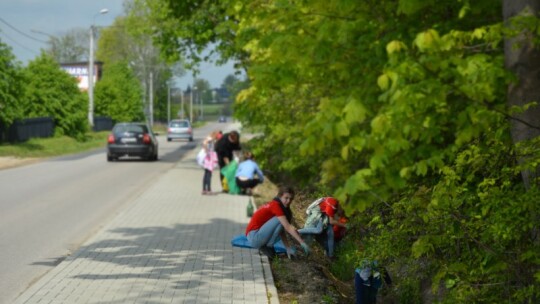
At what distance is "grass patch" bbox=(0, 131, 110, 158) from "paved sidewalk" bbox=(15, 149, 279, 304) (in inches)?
1021

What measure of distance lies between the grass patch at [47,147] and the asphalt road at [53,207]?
616 cm

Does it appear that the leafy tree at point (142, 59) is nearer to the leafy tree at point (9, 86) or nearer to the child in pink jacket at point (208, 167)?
the leafy tree at point (9, 86)

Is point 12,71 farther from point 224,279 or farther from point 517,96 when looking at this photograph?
point 517,96

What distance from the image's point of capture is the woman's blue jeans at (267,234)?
11523 millimetres

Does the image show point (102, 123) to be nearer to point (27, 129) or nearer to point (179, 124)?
point (179, 124)

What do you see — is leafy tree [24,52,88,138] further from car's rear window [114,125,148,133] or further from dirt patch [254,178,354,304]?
dirt patch [254,178,354,304]

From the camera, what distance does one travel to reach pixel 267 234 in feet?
38.2

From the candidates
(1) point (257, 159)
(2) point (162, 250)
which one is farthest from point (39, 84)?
(2) point (162, 250)

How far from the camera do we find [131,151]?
124 feet

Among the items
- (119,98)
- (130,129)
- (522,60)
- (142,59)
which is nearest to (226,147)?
(130,129)

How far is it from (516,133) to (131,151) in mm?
31661

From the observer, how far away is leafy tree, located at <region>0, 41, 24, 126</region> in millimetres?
43156

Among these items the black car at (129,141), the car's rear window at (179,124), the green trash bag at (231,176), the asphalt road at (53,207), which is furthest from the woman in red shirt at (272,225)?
the car's rear window at (179,124)

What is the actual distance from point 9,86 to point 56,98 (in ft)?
50.3
